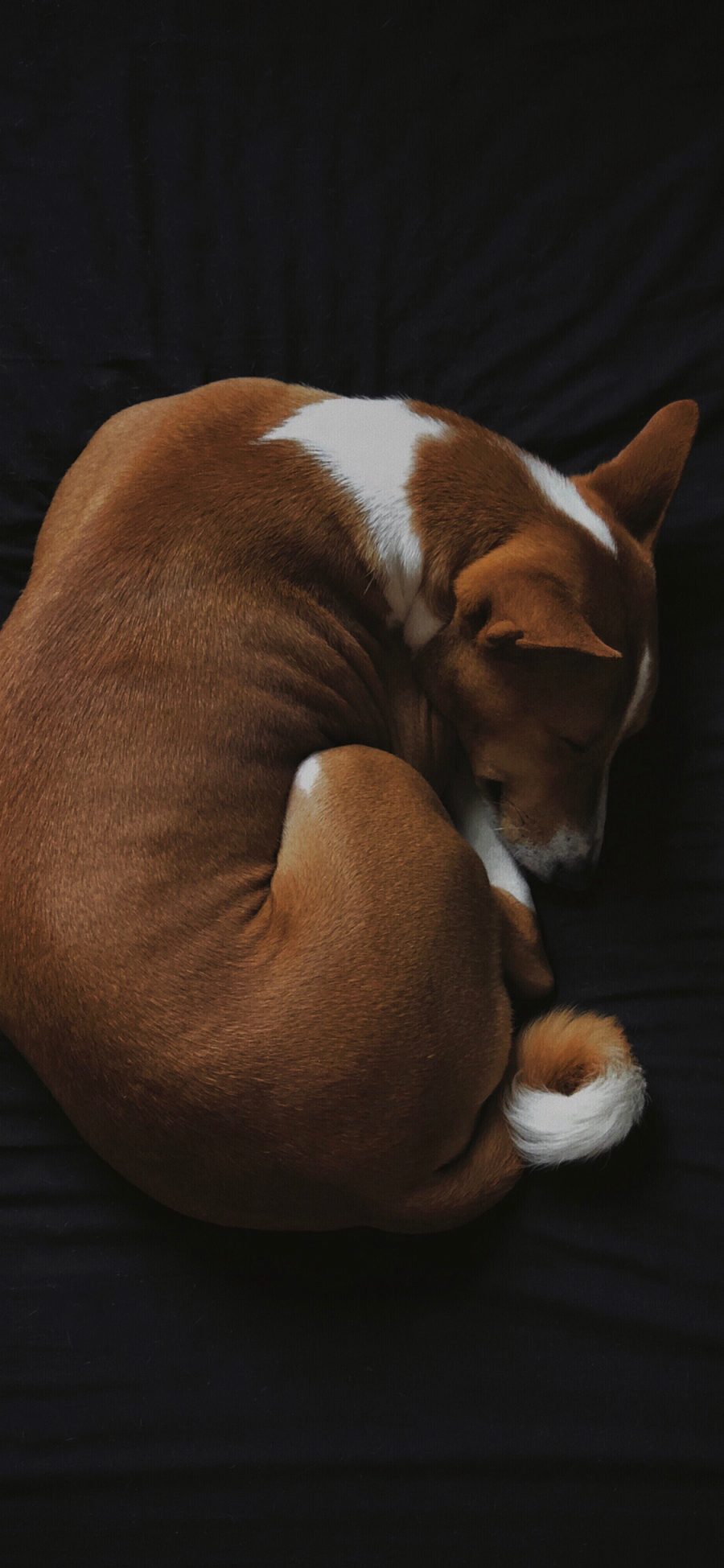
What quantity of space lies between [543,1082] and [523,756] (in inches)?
20.6

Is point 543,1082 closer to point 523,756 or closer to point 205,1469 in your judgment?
point 523,756

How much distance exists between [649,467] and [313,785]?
2.49 ft

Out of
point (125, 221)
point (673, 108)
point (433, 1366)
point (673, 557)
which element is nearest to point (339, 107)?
point (125, 221)

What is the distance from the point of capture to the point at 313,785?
186cm

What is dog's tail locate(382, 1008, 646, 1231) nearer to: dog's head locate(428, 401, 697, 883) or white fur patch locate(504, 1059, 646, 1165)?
white fur patch locate(504, 1059, 646, 1165)

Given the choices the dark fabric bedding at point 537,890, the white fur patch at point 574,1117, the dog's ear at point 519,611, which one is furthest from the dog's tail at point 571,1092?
the dog's ear at point 519,611

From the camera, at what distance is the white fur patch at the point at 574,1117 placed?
1.79 m

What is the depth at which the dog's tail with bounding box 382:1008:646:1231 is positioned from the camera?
177 cm

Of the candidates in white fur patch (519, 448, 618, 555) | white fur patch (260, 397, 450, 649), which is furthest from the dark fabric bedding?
white fur patch (260, 397, 450, 649)

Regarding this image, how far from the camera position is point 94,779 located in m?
1.67

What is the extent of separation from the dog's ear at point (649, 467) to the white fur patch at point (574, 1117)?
2.92 feet

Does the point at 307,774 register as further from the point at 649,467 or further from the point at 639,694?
the point at 649,467

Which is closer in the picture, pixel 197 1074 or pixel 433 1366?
pixel 197 1074

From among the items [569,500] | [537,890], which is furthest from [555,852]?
[569,500]
